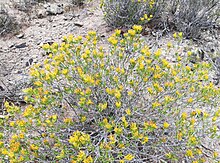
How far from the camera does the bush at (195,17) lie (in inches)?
157

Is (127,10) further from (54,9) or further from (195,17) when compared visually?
(54,9)

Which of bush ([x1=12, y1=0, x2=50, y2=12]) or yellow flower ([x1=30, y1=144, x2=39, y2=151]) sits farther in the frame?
bush ([x1=12, y1=0, x2=50, y2=12])

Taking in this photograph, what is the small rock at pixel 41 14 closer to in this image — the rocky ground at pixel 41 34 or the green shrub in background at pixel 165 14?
the rocky ground at pixel 41 34

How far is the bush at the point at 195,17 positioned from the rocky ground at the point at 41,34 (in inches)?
6.1

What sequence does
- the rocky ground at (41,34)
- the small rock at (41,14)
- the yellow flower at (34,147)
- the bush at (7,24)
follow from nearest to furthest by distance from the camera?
the yellow flower at (34,147)
the rocky ground at (41,34)
the bush at (7,24)
the small rock at (41,14)

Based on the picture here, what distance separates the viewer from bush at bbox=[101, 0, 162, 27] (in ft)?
13.0

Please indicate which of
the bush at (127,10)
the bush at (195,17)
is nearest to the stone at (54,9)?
the bush at (127,10)

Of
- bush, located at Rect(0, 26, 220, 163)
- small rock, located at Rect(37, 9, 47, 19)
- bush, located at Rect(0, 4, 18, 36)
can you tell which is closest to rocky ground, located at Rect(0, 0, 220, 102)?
small rock, located at Rect(37, 9, 47, 19)

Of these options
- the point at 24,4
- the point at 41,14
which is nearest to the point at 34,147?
the point at 41,14

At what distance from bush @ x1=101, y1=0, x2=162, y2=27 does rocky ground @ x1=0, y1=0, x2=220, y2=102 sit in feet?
0.82

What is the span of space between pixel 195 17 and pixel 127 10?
1073 millimetres

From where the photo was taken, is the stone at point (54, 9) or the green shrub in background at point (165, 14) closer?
the green shrub in background at point (165, 14)

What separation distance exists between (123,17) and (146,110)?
198 cm

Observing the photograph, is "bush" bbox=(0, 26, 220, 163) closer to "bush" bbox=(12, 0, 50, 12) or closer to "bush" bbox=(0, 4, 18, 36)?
"bush" bbox=(0, 4, 18, 36)
